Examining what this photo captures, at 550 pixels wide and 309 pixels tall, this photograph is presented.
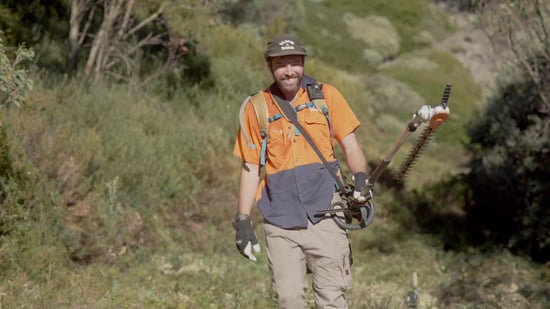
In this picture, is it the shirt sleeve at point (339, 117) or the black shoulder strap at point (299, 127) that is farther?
the shirt sleeve at point (339, 117)

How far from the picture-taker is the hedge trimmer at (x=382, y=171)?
11.6 feet

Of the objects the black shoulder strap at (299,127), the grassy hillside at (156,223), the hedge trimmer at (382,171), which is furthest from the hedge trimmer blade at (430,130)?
the grassy hillside at (156,223)

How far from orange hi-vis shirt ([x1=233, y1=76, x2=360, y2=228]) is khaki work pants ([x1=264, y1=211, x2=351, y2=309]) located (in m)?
0.07

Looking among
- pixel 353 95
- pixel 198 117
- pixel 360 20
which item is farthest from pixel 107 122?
pixel 360 20

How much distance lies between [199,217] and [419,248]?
3120mm

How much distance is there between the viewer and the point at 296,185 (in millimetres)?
4289

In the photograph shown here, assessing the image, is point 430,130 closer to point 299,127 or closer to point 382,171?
point 382,171

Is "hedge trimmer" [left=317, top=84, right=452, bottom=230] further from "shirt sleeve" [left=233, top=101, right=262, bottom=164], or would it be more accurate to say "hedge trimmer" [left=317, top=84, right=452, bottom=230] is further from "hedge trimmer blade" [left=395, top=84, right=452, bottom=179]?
"shirt sleeve" [left=233, top=101, right=262, bottom=164]

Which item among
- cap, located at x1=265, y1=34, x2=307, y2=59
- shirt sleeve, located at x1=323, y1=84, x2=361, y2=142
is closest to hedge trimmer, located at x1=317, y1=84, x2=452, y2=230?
shirt sleeve, located at x1=323, y1=84, x2=361, y2=142

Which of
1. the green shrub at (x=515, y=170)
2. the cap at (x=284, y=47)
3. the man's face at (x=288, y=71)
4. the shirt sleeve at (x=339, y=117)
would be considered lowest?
the green shrub at (x=515, y=170)

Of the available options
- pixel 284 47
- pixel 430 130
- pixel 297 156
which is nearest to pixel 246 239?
pixel 297 156

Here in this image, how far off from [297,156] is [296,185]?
0.17 m

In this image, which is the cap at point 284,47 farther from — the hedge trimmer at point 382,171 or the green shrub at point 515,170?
the green shrub at point 515,170

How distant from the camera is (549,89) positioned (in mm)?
10133
